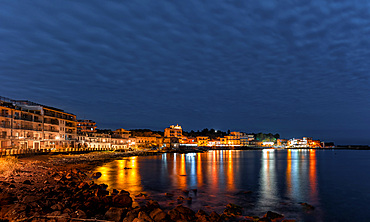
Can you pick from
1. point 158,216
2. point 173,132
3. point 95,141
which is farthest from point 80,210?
point 173,132

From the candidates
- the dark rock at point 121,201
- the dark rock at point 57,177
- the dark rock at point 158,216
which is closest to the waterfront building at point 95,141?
the dark rock at point 57,177

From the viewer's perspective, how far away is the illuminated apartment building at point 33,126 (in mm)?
60281

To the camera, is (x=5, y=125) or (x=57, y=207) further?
(x=5, y=125)

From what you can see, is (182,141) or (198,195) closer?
(198,195)

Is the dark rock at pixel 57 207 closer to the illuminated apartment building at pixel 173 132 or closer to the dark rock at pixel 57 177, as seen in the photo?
the dark rock at pixel 57 177

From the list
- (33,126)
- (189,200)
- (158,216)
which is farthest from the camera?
(33,126)

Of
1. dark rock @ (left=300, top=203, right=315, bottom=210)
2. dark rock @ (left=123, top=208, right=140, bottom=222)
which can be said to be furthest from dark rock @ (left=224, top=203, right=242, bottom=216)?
dark rock @ (left=123, top=208, right=140, bottom=222)

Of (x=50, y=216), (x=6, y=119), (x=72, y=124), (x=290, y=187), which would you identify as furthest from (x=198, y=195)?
(x=72, y=124)

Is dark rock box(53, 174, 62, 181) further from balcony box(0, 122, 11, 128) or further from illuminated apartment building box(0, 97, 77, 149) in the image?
balcony box(0, 122, 11, 128)

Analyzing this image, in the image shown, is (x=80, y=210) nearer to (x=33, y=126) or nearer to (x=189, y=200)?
(x=189, y=200)

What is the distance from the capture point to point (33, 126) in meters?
71.1

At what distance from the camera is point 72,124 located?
314 feet

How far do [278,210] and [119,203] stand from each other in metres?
12.1

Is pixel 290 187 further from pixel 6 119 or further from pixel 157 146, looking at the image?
pixel 157 146
